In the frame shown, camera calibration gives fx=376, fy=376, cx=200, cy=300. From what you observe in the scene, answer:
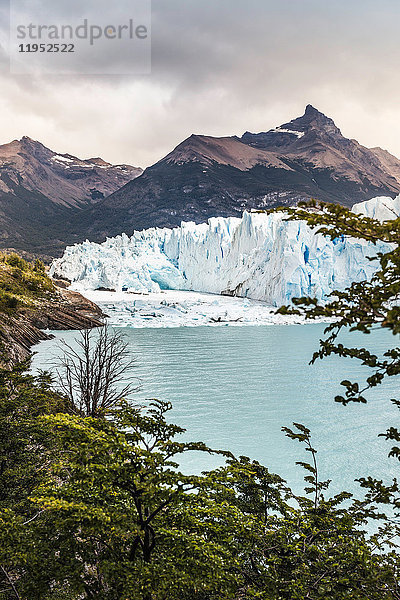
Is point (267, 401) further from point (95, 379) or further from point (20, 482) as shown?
point (20, 482)

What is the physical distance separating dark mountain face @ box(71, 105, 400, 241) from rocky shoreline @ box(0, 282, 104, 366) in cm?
5665

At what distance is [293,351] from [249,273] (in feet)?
50.9

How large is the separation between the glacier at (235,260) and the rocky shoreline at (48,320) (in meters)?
10.1

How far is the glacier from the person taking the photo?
28.2m

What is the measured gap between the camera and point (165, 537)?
1.57 m

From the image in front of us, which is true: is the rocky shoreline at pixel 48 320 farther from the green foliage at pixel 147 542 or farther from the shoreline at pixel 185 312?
the green foliage at pixel 147 542

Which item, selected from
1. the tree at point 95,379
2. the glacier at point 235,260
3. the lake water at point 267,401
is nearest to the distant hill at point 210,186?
the glacier at point 235,260

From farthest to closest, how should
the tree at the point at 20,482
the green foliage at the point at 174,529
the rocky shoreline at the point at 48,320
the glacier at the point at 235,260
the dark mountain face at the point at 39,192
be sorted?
1. the dark mountain face at the point at 39,192
2. the glacier at the point at 235,260
3. the rocky shoreline at the point at 48,320
4. the tree at the point at 20,482
5. the green foliage at the point at 174,529

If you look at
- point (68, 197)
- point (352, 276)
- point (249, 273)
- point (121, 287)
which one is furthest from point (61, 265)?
point (68, 197)

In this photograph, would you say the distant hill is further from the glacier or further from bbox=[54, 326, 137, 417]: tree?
bbox=[54, 326, 137, 417]: tree

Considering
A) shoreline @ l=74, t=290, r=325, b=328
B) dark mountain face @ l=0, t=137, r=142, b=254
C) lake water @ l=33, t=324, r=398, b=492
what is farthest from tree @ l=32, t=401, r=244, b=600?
dark mountain face @ l=0, t=137, r=142, b=254

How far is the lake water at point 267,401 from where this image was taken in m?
6.55

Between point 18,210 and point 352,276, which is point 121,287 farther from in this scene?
point 18,210

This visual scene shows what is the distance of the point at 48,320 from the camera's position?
21062mm
